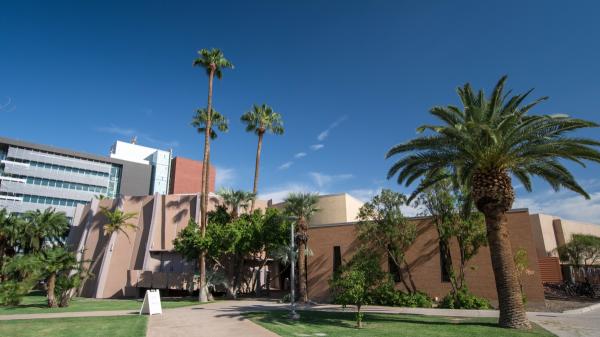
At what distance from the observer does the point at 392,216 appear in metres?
25.5

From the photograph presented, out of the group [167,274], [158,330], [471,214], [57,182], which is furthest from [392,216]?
[57,182]

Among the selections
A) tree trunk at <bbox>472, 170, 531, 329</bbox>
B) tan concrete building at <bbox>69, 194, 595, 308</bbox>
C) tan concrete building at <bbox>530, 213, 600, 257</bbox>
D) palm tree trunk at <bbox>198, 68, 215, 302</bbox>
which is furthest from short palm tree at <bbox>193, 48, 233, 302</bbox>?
tan concrete building at <bbox>530, 213, 600, 257</bbox>

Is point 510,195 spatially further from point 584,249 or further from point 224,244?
point 584,249

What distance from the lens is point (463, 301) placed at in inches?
880

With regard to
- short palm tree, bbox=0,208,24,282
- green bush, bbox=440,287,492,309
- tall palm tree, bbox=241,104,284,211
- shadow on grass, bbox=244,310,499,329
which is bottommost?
shadow on grass, bbox=244,310,499,329

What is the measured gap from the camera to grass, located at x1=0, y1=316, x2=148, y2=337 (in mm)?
13797

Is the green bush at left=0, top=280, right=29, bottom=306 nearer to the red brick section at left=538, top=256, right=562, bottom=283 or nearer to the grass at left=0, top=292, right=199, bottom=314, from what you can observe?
the grass at left=0, top=292, right=199, bottom=314

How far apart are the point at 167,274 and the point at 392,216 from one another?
79.5 feet

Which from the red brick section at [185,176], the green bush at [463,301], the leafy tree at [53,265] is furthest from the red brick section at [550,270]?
the red brick section at [185,176]

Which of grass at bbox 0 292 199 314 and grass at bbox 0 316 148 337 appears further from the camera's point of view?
grass at bbox 0 292 199 314

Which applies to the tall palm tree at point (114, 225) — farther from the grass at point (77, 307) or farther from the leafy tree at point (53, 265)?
the leafy tree at point (53, 265)

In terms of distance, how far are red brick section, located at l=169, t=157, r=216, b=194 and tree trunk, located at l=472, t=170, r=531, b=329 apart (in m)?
75.4

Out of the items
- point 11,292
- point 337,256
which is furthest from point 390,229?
point 11,292

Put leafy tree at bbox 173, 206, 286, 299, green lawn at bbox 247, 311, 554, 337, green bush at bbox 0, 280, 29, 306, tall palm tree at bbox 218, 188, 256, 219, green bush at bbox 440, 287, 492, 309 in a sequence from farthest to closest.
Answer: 1. tall palm tree at bbox 218, 188, 256, 219
2. leafy tree at bbox 173, 206, 286, 299
3. green bush at bbox 0, 280, 29, 306
4. green bush at bbox 440, 287, 492, 309
5. green lawn at bbox 247, 311, 554, 337
